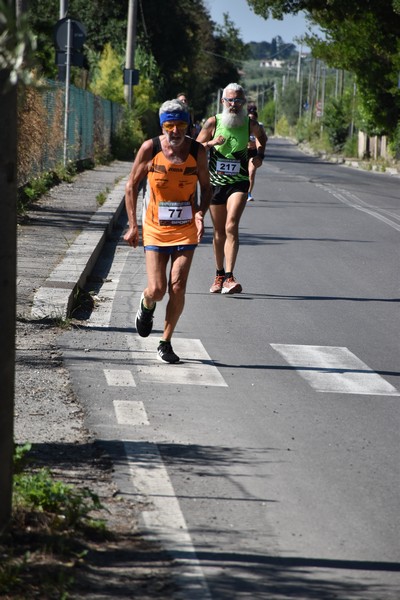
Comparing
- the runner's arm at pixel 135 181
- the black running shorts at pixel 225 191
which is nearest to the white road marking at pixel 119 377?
the runner's arm at pixel 135 181

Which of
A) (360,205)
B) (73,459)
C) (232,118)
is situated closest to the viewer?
(73,459)

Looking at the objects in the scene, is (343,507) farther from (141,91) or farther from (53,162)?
(141,91)

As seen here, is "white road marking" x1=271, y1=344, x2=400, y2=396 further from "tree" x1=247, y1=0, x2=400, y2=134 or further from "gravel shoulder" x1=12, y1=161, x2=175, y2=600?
"tree" x1=247, y1=0, x2=400, y2=134

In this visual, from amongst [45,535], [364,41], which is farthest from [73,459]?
[364,41]

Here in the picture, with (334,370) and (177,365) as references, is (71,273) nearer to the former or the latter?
(177,365)

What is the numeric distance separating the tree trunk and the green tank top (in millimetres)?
7674

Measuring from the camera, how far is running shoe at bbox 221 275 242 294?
1181cm

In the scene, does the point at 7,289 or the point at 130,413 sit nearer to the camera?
the point at 7,289

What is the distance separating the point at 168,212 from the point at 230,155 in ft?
11.5

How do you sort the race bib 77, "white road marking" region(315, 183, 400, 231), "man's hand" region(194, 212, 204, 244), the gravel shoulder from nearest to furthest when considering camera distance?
1. the gravel shoulder
2. the race bib 77
3. "man's hand" region(194, 212, 204, 244)
4. "white road marking" region(315, 183, 400, 231)

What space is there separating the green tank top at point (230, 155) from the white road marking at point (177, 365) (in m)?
3.11

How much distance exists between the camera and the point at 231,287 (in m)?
11.8

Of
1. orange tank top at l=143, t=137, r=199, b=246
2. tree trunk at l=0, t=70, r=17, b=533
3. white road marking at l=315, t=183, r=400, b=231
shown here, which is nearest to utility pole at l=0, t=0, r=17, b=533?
tree trunk at l=0, t=70, r=17, b=533

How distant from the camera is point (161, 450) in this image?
5.96 metres
